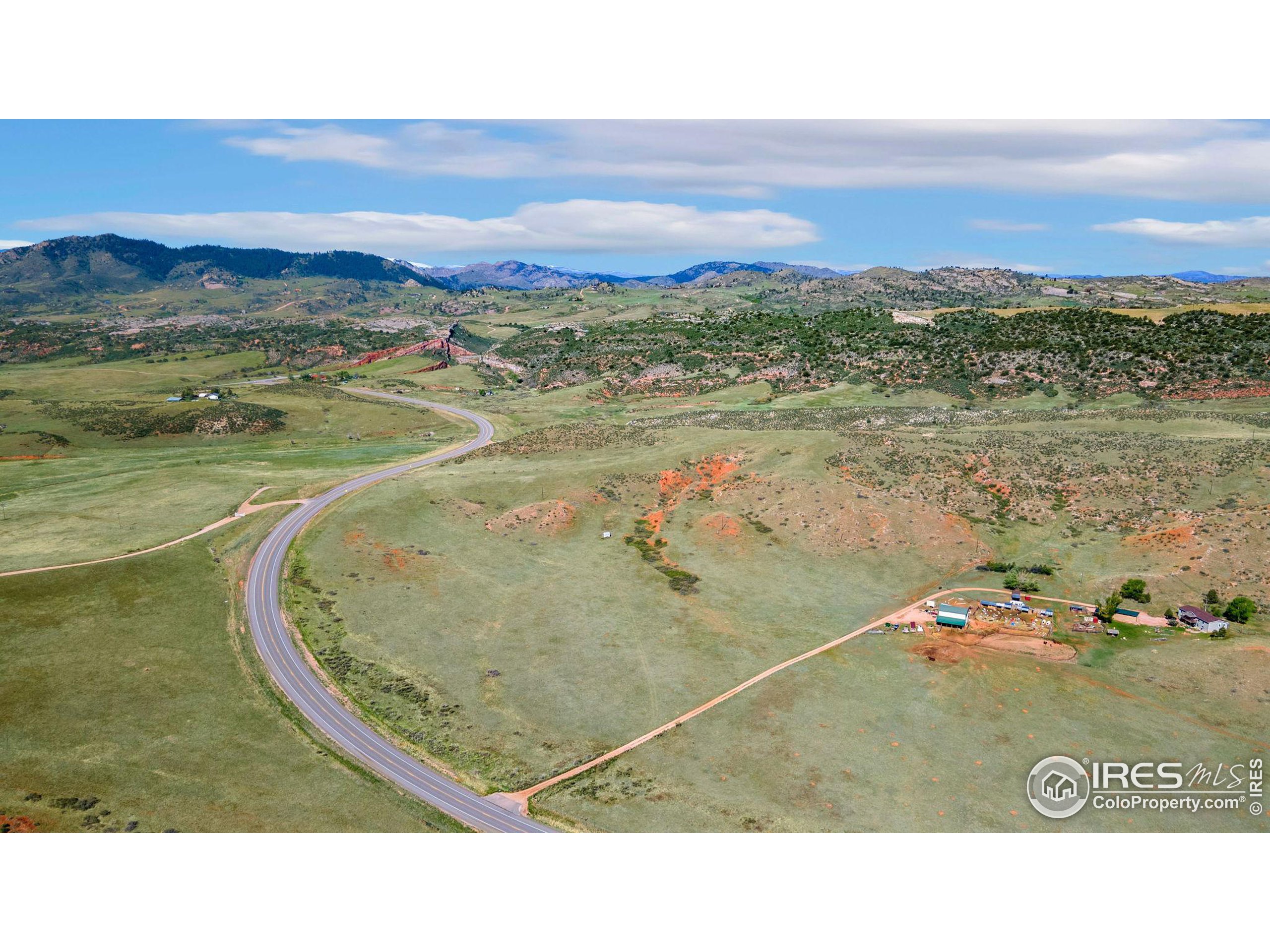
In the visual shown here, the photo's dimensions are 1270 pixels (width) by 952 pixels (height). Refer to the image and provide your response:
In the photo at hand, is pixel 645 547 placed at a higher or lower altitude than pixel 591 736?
higher

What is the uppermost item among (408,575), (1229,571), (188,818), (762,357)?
(762,357)

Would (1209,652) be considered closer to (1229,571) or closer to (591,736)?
(1229,571)

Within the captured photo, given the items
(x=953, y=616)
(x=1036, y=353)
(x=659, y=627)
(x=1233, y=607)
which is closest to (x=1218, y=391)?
(x=1036, y=353)

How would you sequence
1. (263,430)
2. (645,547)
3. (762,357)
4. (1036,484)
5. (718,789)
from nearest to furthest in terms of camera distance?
(718,789)
(645,547)
(1036,484)
(263,430)
(762,357)

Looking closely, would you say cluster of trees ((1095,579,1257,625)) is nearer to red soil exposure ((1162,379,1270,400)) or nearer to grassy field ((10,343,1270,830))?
grassy field ((10,343,1270,830))

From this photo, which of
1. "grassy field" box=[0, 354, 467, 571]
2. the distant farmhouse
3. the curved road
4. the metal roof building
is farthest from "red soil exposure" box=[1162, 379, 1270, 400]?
the curved road

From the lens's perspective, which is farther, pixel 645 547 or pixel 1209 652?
pixel 645 547

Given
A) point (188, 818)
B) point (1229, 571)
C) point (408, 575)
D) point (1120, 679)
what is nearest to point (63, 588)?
point (408, 575)
